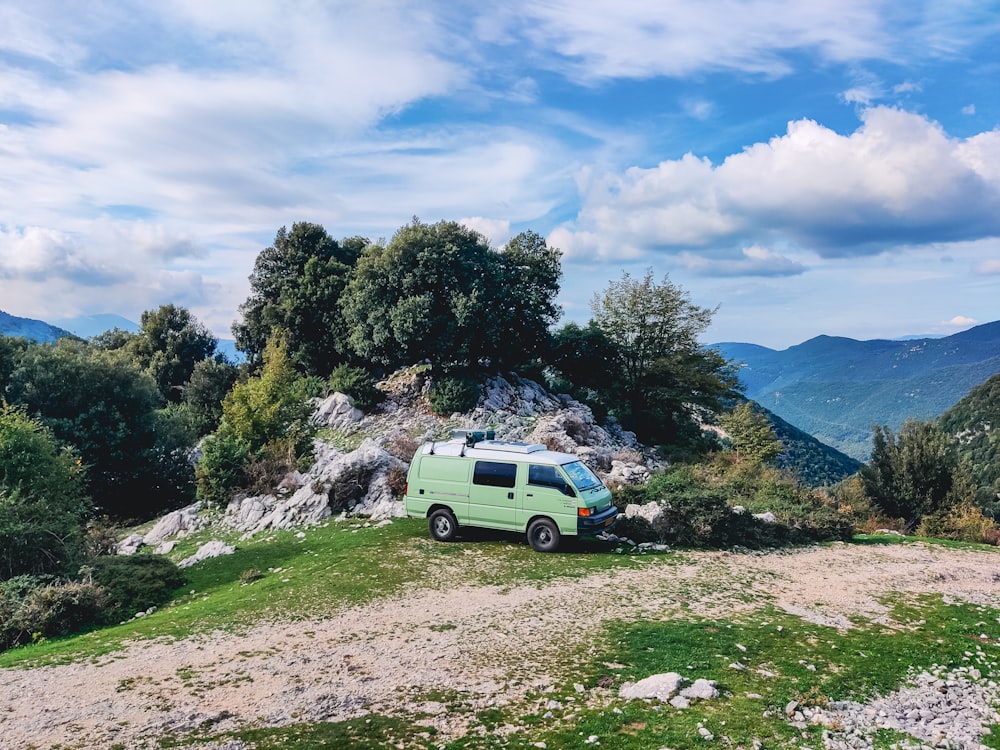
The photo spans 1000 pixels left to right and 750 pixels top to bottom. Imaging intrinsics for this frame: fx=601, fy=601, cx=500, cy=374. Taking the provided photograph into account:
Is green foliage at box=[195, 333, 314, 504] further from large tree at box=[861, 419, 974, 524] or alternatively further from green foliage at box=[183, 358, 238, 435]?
large tree at box=[861, 419, 974, 524]

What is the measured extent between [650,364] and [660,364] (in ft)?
4.24

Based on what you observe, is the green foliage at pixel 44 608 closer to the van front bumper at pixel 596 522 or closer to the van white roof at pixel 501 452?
the van white roof at pixel 501 452

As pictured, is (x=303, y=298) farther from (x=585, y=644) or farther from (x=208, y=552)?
(x=585, y=644)

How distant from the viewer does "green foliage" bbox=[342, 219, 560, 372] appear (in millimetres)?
34531

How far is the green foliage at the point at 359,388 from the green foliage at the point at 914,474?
2609 centimetres

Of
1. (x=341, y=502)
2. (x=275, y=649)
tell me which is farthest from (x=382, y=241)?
(x=275, y=649)

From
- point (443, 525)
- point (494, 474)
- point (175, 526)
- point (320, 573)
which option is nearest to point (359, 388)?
point (175, 526)

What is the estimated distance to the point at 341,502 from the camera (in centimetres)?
2117

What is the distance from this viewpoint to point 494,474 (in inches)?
650

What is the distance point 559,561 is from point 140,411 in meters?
26.1

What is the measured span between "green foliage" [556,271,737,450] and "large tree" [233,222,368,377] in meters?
16.0

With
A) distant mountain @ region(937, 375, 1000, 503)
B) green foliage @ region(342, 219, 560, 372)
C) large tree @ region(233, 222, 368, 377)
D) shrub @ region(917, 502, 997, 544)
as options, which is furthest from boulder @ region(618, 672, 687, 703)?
distant mountain @ region(937, 375, 1000, 503)

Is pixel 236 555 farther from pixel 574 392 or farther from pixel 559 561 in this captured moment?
pixel 574 392

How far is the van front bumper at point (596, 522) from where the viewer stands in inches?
617
